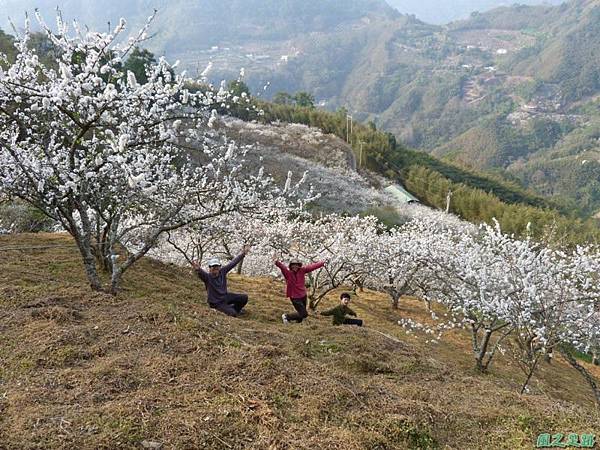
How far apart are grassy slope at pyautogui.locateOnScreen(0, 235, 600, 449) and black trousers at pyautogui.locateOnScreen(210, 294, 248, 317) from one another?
1189 mm

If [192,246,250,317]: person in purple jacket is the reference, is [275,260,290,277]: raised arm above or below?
above

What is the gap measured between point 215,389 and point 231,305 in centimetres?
428

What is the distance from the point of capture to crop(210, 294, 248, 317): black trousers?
8156 mm

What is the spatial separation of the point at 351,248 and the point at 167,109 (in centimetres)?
969

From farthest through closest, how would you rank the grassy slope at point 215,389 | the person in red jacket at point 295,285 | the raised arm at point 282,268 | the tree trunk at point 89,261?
the person in red jacket at point 295,285, the raised arm at point 282,268, the tree trunk at point 89,261, the grassy slope at point 215,389

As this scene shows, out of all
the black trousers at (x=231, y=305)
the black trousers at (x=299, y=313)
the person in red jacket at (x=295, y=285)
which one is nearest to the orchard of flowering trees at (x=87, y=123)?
the person in red jacket at (x=295, y=285)

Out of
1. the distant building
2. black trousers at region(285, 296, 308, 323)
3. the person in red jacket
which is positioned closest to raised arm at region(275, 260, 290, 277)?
the person in red jacket

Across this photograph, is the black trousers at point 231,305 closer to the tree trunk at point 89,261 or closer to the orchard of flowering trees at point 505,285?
the tree trunk at point 89,261

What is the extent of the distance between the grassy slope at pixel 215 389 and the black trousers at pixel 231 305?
3.90 feet

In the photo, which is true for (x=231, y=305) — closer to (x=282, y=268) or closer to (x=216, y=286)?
(x=216, y=286)

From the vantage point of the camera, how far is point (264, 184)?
342 inches

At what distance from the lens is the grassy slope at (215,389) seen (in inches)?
141

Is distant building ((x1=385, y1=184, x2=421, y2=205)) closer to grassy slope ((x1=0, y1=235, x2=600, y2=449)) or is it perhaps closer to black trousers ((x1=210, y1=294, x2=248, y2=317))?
black trousers ((x1=210, y1=294, x2=248, y2=317))

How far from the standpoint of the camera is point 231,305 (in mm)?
8422
